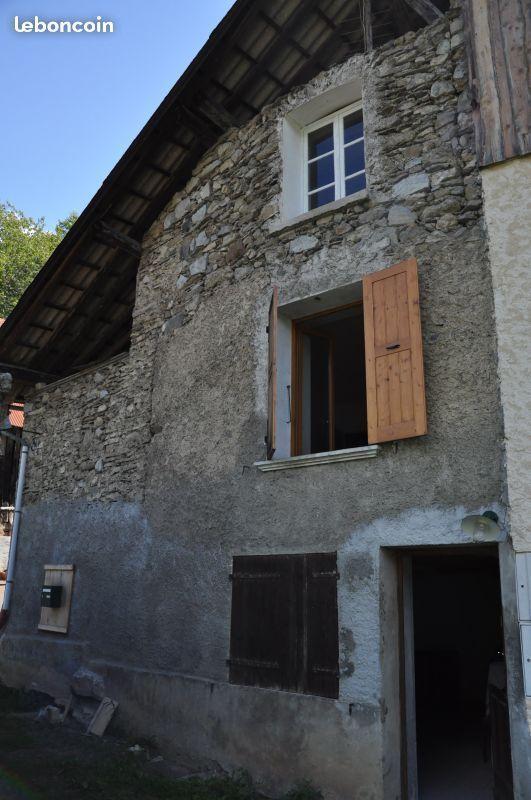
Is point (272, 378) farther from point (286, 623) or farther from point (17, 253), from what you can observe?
point (17, 253)

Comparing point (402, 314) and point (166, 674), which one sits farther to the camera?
point (166, 674)

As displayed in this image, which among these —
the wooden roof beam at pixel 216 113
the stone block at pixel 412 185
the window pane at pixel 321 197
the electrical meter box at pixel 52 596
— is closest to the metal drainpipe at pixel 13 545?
the electrical meter box at pixel 52 596

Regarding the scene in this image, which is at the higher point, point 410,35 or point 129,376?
point 410,35

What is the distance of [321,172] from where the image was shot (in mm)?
6719

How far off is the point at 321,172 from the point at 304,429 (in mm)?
2762

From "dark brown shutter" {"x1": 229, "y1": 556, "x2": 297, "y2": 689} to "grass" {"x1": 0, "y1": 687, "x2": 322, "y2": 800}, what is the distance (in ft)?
2.60

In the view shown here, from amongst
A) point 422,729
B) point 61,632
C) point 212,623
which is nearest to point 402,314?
point 212,623

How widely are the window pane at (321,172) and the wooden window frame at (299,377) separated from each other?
4.88 feet

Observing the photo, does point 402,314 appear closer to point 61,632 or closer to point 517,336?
point 517,336

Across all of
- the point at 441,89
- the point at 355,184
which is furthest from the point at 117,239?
the point at 441,89

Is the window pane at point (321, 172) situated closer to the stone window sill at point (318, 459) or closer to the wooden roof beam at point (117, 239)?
the wooden roof beam at point (117, 239)

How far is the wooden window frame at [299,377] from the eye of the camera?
594 centimetres

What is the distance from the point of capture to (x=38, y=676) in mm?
8164

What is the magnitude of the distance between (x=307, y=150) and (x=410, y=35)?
1.50 meters
